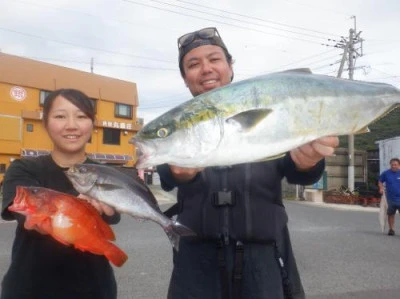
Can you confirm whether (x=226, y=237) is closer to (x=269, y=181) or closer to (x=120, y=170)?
(x=269, y=181)

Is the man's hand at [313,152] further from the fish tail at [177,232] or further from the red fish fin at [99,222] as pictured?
the red fish fin at [99,222]

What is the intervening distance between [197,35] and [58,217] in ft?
5.05

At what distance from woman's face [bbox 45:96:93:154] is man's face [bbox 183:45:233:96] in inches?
33.2

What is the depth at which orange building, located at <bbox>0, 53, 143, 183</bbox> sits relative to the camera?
27.4 meters

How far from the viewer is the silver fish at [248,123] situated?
194 centimetres

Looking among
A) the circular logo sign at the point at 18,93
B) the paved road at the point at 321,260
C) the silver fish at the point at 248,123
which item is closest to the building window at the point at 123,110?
the circular logo sign at the point at 18,93

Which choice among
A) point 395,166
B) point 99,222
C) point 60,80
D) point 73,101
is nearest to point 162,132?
point 99,222

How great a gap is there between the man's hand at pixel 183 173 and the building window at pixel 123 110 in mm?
31776

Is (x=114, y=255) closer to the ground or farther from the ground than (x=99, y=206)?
closer to the ground

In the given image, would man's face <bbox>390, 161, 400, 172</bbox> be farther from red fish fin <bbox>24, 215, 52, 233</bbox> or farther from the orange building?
the orange building

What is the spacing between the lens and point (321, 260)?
7.85 metres

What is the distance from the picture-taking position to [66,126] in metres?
2.95

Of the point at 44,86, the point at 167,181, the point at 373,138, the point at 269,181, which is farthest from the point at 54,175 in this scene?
the point at 373,138

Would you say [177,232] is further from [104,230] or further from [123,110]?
[123,110]
